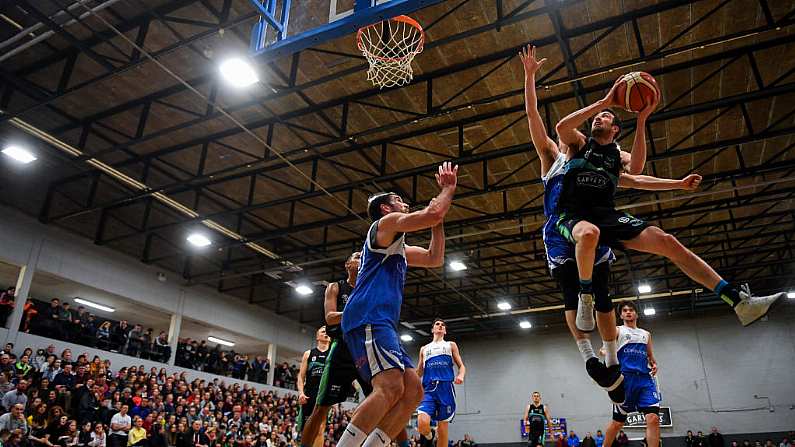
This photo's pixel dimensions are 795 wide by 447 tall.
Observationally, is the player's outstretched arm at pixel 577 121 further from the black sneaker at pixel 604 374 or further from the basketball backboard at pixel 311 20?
the basketball backboard at pixel 311 20

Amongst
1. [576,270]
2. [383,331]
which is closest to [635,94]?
[576,270]

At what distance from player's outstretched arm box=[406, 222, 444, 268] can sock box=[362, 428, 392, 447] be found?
165 cm

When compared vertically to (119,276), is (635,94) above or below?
below

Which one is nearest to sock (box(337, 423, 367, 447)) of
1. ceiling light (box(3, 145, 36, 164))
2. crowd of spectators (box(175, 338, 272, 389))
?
ceiling light (box(3, 145, 36, 164))

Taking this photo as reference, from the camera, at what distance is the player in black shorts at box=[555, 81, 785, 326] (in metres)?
4.36

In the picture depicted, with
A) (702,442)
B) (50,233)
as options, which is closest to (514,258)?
(702,442)

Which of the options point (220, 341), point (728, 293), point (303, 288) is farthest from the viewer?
point (220, 341)

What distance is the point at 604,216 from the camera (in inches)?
187

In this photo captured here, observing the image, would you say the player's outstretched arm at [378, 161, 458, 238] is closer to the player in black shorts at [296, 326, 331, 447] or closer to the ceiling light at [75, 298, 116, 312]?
the player in black shorts at [296, 326, 331, 447]

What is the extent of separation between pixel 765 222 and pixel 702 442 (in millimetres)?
11214

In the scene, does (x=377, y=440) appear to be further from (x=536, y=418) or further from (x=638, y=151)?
(x=536, y=418)

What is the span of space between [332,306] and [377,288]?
8.27ft

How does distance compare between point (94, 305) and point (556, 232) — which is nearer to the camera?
point (556, 232)

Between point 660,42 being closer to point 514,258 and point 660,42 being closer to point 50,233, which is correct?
point 514,258
